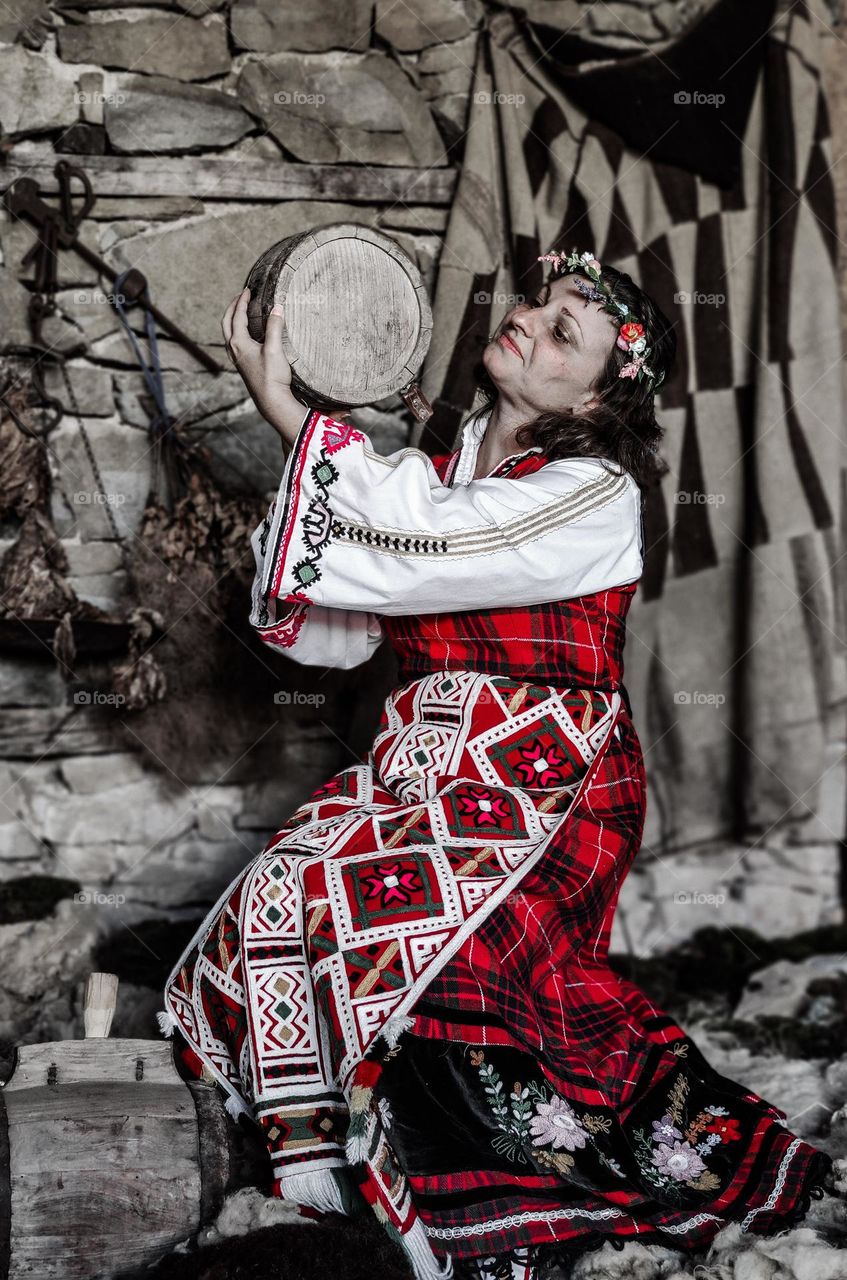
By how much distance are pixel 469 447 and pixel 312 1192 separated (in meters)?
1.52

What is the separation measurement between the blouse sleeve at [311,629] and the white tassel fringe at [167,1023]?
77cm

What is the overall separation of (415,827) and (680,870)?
1811 mm

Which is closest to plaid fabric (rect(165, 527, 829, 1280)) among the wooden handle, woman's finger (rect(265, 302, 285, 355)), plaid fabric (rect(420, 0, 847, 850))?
the wooden handle

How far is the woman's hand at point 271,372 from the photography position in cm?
233

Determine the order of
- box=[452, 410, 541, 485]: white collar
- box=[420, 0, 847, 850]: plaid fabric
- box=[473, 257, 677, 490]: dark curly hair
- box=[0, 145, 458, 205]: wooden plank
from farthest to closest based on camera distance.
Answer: box=[420, 0, 847, 850]: plaid fabric < box=[0, 145, 458, 205]: wooden plank < box=[452, 410, 541, 485]: white collar < box=[473, 257, 677, 490]: dark curly hair

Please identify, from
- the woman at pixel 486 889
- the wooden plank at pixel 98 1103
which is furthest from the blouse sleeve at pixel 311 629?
the wooden plank at pixel 98 1103

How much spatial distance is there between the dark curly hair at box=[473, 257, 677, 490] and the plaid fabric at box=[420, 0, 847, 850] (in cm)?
94

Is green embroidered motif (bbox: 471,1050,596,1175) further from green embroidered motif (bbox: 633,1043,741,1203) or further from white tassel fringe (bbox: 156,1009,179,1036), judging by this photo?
white tassel fringe (bbox: 156,1009,179,1036)

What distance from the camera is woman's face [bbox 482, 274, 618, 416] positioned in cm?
252

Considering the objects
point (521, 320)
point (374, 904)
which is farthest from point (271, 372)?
point (374, 904)

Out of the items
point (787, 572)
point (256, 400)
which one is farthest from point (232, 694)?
point (787, 572)

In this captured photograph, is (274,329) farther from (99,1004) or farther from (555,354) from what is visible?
(99,1004)

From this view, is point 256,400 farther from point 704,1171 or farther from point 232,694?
point 704,1171

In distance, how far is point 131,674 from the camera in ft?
10.9
